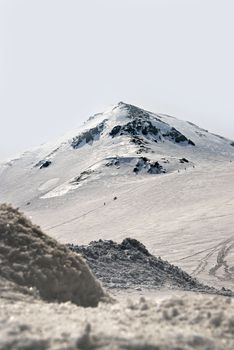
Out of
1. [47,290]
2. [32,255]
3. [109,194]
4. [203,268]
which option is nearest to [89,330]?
[47,290]

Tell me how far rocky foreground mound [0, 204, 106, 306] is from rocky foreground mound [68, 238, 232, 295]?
201 inches

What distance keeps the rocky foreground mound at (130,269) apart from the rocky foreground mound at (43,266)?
5.11 m

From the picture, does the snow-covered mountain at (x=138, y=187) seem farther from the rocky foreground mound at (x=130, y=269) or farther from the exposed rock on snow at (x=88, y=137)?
the rocky foreground mound at (x=130, y=269)

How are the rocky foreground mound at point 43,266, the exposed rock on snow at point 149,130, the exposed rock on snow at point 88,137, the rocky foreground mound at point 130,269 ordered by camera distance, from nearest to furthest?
the rocky foreground mound at point 43,266, the rocky foreground mound at point 130,269, the exposed rock on snow at point 149,130, the exposed rock on snow at point 88,137

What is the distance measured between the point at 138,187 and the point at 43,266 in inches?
2578

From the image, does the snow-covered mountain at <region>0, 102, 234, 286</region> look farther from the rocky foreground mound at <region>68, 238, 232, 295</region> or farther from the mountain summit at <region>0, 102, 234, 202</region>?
the rocky foreground mound at <region>68, 238, 232, 295</region>

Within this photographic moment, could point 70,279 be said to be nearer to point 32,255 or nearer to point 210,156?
point 32,255

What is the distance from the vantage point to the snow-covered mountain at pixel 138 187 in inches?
1727

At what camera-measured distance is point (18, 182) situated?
110m

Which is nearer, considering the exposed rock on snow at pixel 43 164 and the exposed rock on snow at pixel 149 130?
the exposed rock on snow at pixel 43 164

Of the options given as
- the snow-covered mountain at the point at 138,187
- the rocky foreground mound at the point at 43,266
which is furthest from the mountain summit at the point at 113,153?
the rocky foreground mound at the point at 43,266

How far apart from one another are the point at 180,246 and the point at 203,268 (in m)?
8.11

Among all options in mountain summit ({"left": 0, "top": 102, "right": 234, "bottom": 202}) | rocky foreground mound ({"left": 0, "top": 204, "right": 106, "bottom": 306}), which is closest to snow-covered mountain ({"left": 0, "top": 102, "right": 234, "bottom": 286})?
mountain summit ({"left": 0, "top": 102, "right": 234, "bottom": 202})

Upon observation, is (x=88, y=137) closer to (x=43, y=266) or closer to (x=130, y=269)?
(x=130, y=269)
